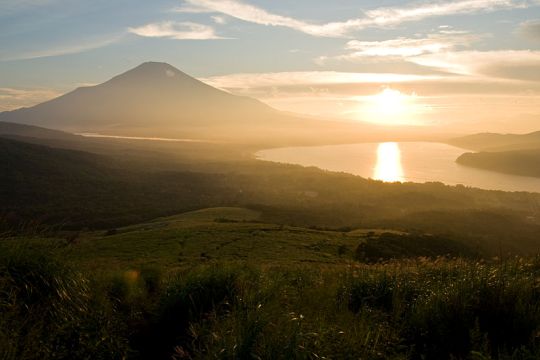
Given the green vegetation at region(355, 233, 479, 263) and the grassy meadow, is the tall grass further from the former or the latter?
the green vegetation at region(355, 233, 479, 263)

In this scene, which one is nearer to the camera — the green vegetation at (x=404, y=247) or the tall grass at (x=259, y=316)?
the tall grass at (x=259, y=316)

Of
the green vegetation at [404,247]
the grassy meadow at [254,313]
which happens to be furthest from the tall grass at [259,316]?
the green vegetation at [404,247]

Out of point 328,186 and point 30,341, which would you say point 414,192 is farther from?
point 30,341

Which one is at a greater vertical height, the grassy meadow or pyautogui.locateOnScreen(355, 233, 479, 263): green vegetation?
the grassy meadow

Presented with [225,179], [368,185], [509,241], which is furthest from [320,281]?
[225,179]

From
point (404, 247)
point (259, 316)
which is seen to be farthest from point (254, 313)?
point (404, 247)

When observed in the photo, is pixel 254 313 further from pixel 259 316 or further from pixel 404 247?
pixel 404 247

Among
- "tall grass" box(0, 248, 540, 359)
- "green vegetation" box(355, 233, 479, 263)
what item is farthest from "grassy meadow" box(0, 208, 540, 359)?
"green vegetation" box(355, 233, 479, 263)

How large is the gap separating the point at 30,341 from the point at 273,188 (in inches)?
5145

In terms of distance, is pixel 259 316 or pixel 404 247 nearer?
pixel 259 316

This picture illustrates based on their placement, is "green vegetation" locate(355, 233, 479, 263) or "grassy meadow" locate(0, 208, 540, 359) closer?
"grassy meadow" locate(0, 208, 540, 359)

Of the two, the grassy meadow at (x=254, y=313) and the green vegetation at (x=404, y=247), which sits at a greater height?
the grassy meadow at (x=254, y=313)

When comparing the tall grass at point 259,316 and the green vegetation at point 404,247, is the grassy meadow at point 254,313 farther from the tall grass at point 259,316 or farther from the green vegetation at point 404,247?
the green vegetation at point 404,247

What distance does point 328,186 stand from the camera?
13312cm
